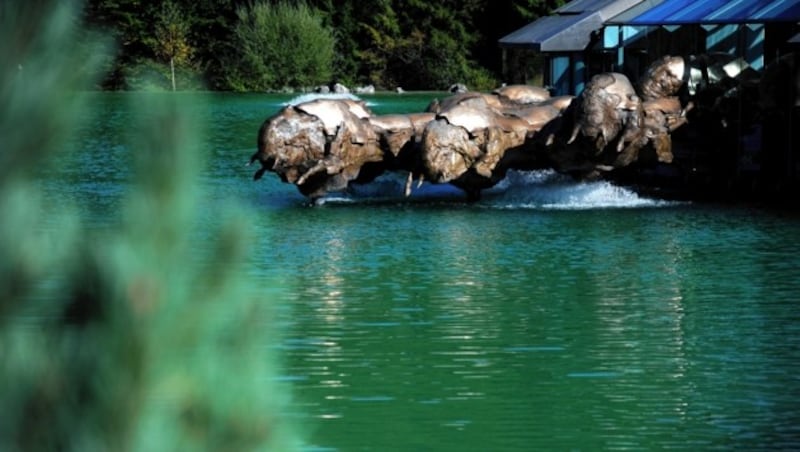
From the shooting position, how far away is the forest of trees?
7912 centimetres

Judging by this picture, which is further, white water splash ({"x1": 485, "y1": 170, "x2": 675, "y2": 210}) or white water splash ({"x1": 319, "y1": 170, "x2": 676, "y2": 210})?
white water splash ({"x1": 319, "y1": 170, "x2": 676, "y2": 210})

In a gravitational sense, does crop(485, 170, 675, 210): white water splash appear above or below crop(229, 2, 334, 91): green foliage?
below

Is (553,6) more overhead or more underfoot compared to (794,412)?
more overhead

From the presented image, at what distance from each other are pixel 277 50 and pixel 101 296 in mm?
77703

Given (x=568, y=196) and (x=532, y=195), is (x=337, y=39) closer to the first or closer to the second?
(x=532, y=195)

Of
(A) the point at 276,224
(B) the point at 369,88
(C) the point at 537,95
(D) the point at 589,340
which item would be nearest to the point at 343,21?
(B) the point at 369,88

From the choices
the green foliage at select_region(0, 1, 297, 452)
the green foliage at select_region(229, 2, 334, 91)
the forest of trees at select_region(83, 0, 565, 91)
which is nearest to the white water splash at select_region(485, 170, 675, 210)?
the green foliage at select_region(0, 1, 297, 452)

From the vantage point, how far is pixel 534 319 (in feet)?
43.3

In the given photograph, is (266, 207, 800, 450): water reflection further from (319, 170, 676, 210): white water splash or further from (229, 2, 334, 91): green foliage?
(229, 2, 334, 91): green foliage

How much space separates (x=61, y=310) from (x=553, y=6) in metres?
80.9

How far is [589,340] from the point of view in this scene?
40.0ft

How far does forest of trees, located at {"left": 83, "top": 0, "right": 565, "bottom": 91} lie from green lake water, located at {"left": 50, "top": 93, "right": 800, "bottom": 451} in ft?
183

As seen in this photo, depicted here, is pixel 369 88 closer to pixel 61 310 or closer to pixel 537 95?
pixel 537 95

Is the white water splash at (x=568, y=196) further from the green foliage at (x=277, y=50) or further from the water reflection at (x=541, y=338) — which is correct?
the green foliage at (x=277, y=50)
